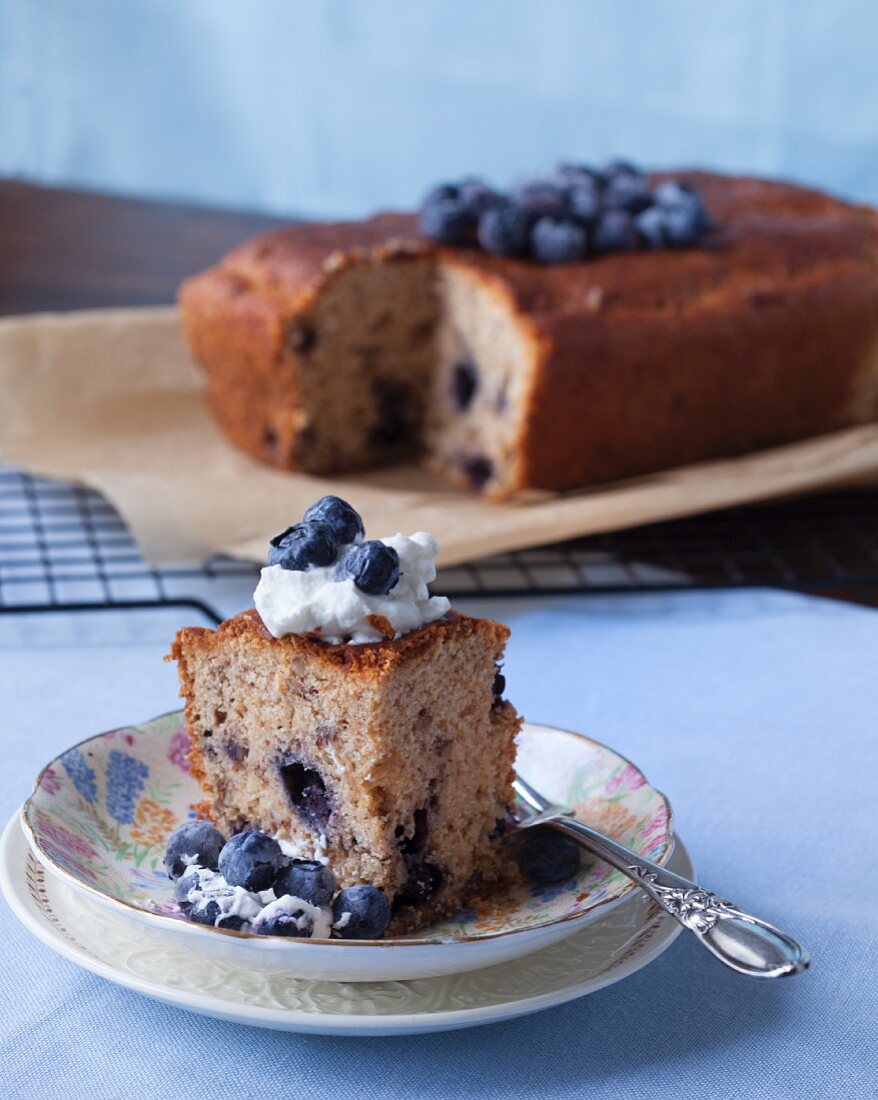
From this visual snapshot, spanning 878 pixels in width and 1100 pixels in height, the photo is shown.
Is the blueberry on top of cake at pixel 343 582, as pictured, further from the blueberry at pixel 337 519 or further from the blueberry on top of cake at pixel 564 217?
the blueberry on top of cake at pixel 564 217

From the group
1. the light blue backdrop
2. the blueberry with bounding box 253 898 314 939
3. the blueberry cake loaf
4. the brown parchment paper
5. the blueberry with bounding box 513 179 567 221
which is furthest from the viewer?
the light blue backdrop

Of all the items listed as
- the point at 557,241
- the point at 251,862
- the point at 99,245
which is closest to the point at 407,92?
the point at 99,245

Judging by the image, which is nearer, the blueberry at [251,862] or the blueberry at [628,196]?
the blueberry at [251,862]

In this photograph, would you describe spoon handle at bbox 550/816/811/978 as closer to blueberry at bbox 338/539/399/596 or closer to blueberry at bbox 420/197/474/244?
blueberry at bbox 338/539/399/596

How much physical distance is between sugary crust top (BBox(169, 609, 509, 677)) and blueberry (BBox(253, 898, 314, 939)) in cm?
24

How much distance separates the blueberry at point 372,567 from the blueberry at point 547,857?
0.33 meters

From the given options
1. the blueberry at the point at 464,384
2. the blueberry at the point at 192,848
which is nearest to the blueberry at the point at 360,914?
the blueberry at the point at 192,848

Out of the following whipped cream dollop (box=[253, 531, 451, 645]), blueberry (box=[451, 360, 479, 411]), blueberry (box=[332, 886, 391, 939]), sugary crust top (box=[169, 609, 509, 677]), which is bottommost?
blueberry (box=[451, 360, 479, 411])

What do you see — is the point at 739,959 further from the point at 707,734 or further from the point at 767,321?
the point at 767,321

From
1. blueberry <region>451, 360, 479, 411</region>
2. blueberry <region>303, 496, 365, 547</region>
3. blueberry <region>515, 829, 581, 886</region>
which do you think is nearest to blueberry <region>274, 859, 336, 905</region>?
blueberry <region>515, 829, 581, 886</region>

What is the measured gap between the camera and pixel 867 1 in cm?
527

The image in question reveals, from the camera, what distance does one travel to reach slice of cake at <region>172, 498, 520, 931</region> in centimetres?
152

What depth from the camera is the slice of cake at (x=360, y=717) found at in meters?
1.52

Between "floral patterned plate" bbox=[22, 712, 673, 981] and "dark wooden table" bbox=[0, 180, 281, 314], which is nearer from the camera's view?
"floral patterned plate" bbox=[22, 712, 673, 981]
